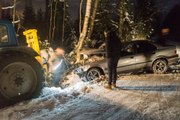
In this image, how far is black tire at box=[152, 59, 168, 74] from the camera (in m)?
16.0

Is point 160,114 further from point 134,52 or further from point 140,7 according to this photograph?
point 140,7

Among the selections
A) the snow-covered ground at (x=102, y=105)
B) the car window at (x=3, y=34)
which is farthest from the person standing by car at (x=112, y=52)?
the car window at (x=3, y=34)

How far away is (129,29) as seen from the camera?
114 feet

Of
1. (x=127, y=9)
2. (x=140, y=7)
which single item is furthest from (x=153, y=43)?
(x=140, y=7)

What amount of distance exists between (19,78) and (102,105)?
85.1 inches

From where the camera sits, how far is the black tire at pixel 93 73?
1496 cm

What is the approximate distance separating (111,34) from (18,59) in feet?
10.6

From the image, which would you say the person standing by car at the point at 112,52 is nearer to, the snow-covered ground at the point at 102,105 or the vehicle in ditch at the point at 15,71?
the snow-covered ground at the point at 102,105

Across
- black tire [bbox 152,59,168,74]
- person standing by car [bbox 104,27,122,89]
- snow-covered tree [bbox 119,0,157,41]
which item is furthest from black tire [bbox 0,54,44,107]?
snow-covered tree [bbox 119,0,157,41]

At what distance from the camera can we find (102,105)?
8.70m

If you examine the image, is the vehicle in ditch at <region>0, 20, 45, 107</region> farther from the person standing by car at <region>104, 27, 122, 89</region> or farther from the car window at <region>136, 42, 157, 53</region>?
the car window at <region>136, 42, 157, 53</region>

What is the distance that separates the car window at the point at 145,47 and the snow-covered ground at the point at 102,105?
189 inches

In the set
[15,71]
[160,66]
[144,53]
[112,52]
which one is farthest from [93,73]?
[15,71]

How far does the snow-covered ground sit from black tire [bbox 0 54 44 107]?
0.76ft
